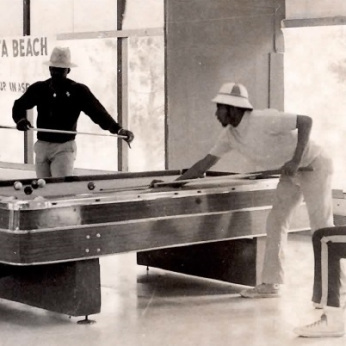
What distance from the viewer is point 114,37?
9.05 metres

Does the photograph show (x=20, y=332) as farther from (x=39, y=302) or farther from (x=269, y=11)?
(x=269, y=11)

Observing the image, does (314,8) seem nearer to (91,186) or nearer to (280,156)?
(280,156)

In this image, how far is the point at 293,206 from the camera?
5371mm

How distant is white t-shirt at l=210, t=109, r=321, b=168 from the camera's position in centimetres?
518

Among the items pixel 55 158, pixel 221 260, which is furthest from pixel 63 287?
pixel 55 158

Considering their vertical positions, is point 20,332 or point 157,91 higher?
point 157,91

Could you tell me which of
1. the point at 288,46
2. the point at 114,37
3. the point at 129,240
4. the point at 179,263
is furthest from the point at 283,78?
the point at 129,240

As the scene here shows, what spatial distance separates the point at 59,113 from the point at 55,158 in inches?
12.5

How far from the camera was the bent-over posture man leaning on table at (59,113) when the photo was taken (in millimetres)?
6590

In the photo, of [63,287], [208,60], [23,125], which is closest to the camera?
[63,287]

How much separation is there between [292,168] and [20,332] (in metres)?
1.68

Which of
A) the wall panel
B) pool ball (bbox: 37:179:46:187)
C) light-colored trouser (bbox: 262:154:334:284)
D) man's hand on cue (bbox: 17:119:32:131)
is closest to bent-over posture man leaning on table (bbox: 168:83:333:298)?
light-colored trouser (bbox: 262:154:334:284)

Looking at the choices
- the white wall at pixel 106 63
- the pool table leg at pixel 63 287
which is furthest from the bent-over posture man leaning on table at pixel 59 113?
the white wall at pixel 106 63

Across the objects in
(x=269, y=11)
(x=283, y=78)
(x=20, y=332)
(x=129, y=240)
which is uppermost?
(x=269, y=11)
